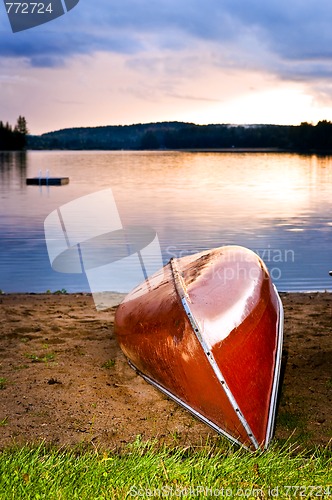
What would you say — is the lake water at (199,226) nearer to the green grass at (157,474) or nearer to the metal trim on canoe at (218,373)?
the metal trim on canoe at (218,373)

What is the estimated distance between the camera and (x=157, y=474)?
4410mm

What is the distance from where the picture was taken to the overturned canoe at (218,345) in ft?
16.6

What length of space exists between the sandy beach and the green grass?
444mm

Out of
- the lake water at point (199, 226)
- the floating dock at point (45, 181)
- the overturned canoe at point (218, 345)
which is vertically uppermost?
the floating dock at point (45, 181)

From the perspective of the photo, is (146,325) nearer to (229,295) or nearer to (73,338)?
(229,295)

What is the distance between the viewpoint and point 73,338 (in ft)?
25.6

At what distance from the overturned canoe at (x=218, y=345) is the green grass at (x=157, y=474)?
1.13ft

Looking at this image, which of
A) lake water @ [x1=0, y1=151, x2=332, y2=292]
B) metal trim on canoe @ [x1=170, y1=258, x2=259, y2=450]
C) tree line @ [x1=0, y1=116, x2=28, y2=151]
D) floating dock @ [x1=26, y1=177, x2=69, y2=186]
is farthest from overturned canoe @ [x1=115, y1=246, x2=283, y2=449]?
tree line @ [x1=0, y1=116, x2=28, y2=151]

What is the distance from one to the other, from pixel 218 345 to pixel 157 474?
1.15 meters

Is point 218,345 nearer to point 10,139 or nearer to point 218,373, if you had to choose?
point 218,373

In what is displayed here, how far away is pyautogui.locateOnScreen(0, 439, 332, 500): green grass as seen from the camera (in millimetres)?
4109

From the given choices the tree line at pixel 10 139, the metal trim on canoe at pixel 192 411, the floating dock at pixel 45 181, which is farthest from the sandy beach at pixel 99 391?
the tree line at pixel 10 139

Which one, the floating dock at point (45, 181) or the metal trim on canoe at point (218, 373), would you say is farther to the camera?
the floating dock at point (45, 181)

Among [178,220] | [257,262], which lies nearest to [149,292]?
[257,262]
